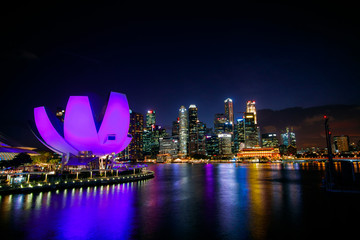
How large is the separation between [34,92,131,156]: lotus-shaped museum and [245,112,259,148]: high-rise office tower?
173945 mm

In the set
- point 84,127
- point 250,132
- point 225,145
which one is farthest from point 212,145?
point 84,127

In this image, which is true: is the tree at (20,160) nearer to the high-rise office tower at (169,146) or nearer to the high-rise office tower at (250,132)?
the high-rise office tower at (169,146)

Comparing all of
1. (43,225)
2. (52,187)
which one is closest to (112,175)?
(52,187)

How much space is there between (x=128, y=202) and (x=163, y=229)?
22.3 ft

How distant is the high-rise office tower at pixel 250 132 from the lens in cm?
18900

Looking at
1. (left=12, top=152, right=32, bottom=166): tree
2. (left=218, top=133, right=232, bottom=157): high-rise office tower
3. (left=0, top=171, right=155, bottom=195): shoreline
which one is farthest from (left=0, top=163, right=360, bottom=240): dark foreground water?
(left=218, top=133, right=232, bottom=157): high-rise office tower

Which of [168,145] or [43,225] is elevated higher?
[168,145]

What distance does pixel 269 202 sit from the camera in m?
16.7

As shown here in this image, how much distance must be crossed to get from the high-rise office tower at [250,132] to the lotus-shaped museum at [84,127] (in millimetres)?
173945

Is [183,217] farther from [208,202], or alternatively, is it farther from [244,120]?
[244,120]

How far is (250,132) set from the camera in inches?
7500

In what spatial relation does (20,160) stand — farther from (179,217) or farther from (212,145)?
(212,145)

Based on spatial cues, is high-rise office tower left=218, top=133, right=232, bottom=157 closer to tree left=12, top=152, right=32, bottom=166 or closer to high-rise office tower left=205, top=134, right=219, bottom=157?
high-rise office tower left=205, top=134, right=219, bottom=157

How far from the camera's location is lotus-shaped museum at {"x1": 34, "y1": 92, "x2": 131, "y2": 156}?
25.0 meters
